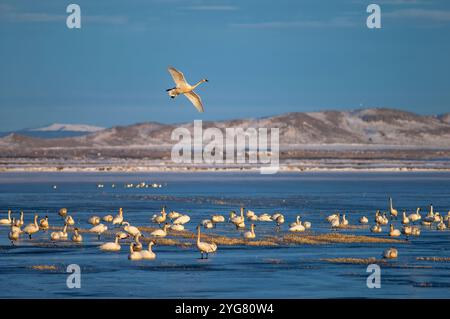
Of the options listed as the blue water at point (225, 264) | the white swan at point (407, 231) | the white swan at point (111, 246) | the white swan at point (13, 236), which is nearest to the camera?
the blue water at point (225, 264)

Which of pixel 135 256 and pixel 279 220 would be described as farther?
pixel 279 220

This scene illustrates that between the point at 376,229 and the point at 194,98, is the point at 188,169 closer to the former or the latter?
the point at 376,229

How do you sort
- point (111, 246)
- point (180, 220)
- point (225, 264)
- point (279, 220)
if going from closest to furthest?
1. point (225, 264)
2. point (111, 246)
3. point (180, 220)
4. point (279, 220)

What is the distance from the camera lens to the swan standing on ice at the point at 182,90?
29703 mm

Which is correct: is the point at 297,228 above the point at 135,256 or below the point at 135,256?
above

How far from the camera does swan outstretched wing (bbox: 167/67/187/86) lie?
29558 mm

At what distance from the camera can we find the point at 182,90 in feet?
99.8

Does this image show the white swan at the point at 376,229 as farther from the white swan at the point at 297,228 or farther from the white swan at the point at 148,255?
the white swan at the point at 148,255

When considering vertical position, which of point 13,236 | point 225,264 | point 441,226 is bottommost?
point 225,264

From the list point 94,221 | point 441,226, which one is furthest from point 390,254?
point 94,221

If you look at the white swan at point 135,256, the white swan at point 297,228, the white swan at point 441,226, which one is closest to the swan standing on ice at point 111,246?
the white swan at point 135,256

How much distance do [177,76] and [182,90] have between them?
Answer: 0.73 m

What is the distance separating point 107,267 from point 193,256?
121 inches

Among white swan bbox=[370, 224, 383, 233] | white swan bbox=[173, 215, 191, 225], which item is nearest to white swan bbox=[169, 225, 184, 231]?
white swan bbox=[173, 215, 191, 225]
